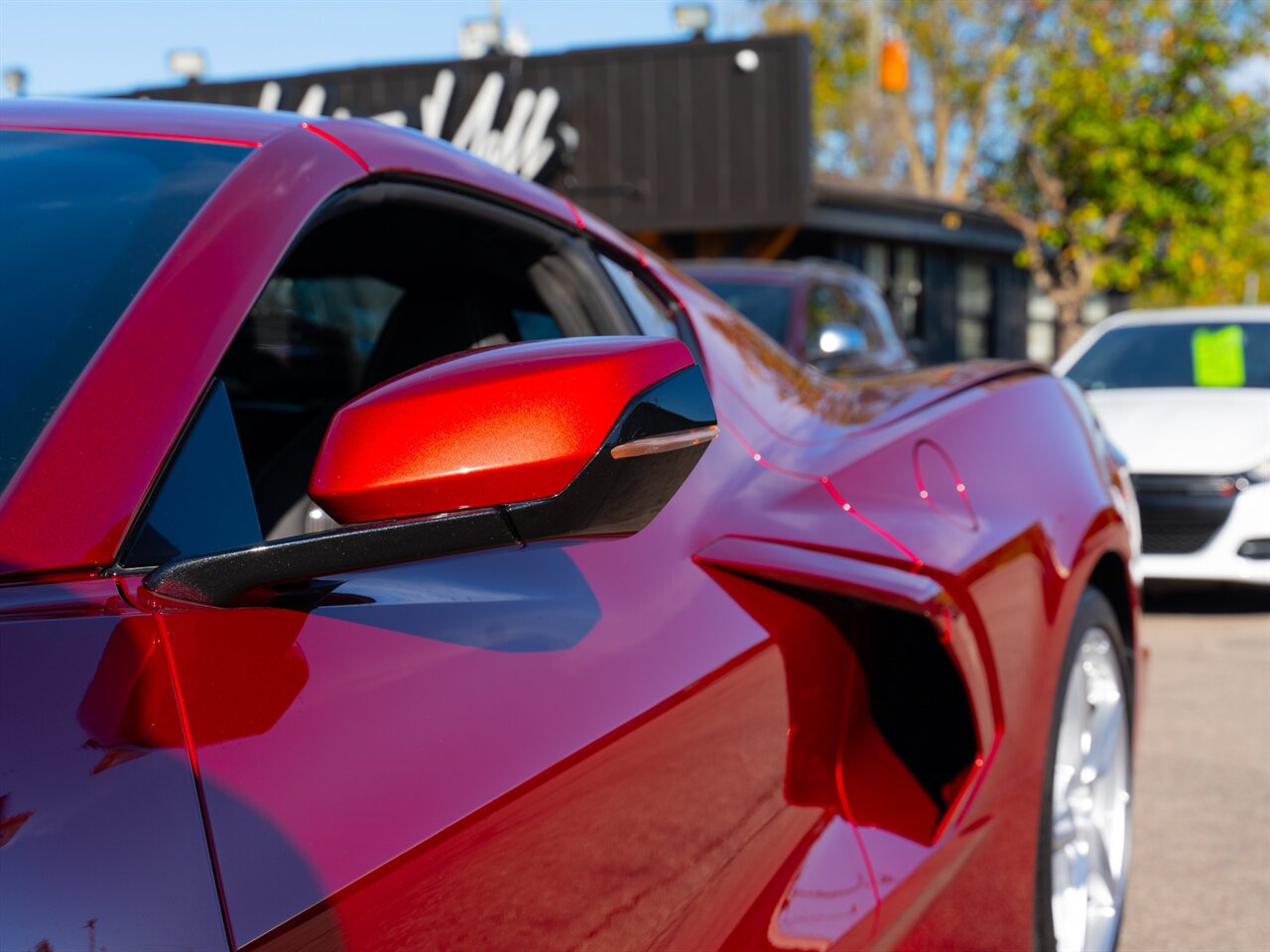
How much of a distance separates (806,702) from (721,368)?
536 mm

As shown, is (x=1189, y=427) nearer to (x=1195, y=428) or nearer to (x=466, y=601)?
(x=1195, y=428)

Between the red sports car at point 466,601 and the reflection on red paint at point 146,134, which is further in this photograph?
the reflection on red paint at point 146,134

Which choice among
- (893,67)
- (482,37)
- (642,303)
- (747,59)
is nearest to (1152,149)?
(893,67)

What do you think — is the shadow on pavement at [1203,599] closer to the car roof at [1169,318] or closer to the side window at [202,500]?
the car roof at [1169,318]

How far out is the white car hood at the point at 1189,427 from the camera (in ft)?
22.5

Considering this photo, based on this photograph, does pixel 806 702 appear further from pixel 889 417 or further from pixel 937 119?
pixel 937 119

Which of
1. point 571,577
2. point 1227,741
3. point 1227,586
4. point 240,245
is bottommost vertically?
point 1227,586

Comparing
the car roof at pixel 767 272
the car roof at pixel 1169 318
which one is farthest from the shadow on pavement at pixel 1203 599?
the car roof at pixel 767 272

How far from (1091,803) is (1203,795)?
4.94 feet

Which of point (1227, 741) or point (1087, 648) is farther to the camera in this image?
point (1227, 741)

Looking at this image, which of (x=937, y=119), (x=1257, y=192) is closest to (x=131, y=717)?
(x=1257, y=192)

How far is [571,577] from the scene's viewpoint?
149cm

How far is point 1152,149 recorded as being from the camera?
20203 millimetres

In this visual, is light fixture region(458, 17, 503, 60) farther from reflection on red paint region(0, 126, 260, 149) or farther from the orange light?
reflection on red paint region(0, 126, 260, 149)
